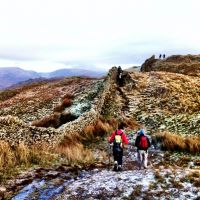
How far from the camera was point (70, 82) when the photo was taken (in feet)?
255

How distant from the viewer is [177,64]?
89.3 meters

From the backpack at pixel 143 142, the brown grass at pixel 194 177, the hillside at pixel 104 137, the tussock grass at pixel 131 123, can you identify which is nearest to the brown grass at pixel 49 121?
the hillside at pixel 104 137

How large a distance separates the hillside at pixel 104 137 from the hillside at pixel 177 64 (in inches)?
597

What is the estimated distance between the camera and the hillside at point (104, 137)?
20922 mm

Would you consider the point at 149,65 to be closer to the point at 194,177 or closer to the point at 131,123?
the point at 131,123

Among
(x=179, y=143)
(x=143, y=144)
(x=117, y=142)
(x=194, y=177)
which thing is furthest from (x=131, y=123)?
(x=194, y=177)

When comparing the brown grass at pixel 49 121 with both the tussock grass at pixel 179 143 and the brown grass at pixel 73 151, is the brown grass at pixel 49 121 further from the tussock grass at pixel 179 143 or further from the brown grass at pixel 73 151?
the tussock grass at pixel 179 143

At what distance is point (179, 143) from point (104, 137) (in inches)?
279

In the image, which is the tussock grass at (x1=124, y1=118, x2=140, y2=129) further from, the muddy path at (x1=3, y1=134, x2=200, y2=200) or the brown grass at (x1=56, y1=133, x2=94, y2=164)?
the muddy path at (x1=3, y1=134, x2=200, y2=200)

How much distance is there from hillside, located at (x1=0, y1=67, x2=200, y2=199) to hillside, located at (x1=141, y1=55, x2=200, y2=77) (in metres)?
15.2

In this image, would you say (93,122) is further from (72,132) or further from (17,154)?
(17,154)

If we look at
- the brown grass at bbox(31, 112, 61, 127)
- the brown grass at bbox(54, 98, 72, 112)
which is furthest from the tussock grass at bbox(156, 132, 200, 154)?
the brown grass at bbox(54, 98, 72, 112)

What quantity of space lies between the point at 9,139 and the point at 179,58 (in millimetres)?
75446

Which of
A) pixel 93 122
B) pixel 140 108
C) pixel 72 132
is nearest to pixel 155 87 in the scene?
pixel 140 108
